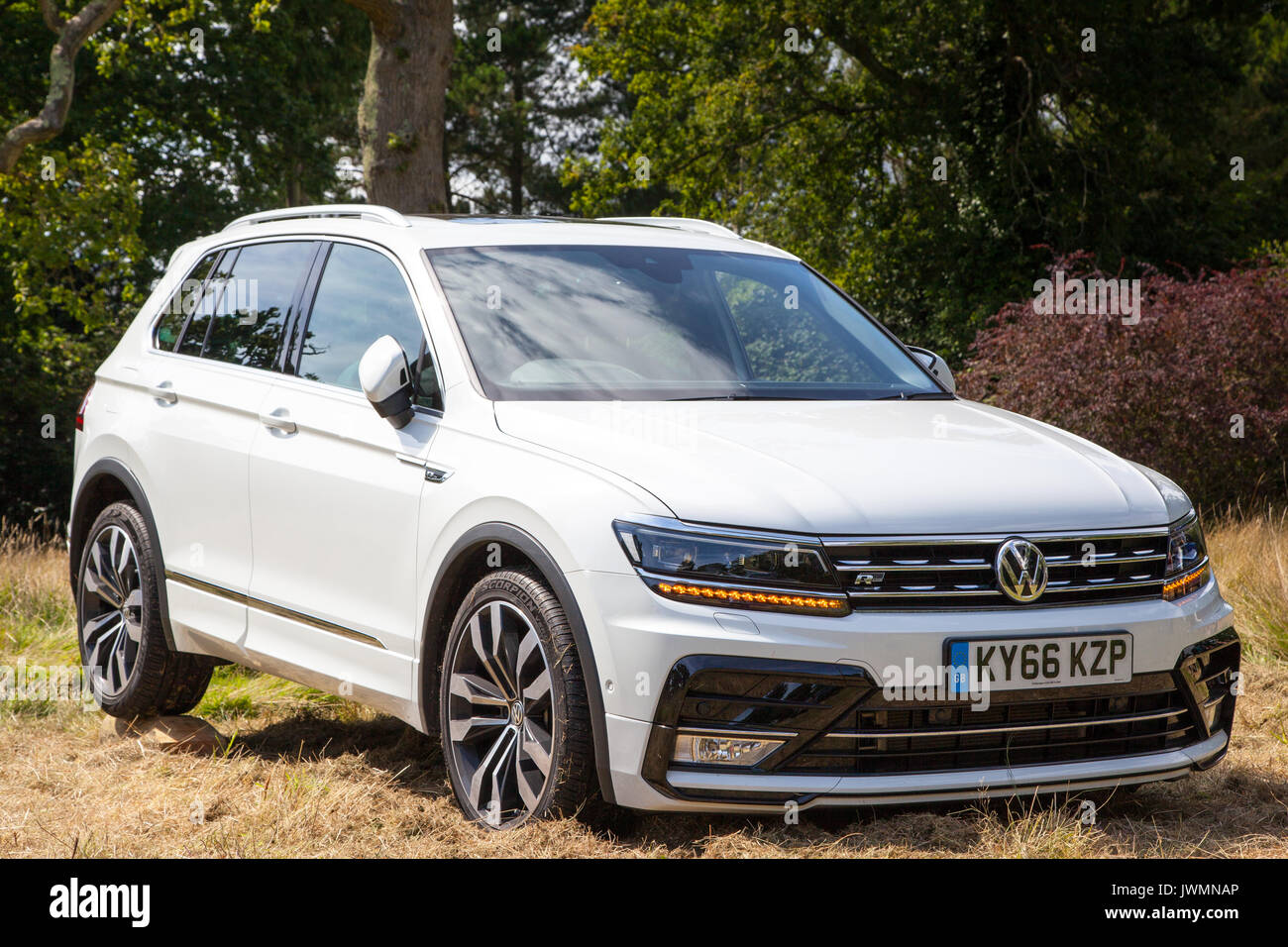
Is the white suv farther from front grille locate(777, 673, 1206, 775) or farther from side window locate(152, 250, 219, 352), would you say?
side window locate(152, 250, 219, 352)

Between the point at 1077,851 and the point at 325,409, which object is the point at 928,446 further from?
the point at 325,409

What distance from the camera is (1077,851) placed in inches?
149

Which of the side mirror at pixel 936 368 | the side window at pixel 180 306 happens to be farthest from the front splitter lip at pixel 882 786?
the side window at pixel 180 306

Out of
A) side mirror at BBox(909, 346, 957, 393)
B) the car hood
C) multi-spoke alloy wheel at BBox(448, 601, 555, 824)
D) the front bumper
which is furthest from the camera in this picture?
side mirror at BBox(909, 346, 957, 393)

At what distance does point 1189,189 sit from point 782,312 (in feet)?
73.2

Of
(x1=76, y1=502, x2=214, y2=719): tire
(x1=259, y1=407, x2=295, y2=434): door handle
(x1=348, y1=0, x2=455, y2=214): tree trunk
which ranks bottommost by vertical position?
(x1=76, y1=502, x2=214, y2=719): tire

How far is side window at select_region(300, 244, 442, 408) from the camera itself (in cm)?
484

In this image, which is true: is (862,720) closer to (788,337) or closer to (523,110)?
(788,337)

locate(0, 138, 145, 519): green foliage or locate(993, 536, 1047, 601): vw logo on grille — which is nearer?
locate(993, 536, 1047, 601): vw logo on grille

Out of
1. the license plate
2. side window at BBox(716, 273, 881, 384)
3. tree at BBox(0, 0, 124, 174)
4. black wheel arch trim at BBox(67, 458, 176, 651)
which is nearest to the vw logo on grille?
the license plate

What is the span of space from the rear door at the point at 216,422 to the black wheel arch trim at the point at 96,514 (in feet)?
0.18

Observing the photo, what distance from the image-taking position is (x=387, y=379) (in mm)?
4430

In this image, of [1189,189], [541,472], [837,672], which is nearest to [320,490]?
[541,472]

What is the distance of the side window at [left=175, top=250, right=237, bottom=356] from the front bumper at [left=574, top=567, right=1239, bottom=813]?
10.3 feet
